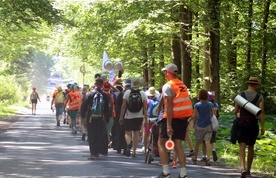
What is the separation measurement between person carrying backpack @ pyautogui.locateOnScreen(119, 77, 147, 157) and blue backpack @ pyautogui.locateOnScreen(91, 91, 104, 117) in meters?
0.48

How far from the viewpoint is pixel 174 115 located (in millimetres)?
9836

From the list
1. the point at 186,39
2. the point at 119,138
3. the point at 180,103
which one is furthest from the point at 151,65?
the point at 180,103

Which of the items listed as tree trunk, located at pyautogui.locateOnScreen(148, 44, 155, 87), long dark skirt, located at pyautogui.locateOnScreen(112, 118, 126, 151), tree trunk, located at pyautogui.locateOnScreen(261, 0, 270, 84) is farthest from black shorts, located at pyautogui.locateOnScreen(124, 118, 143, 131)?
tree trunk, located at pyautogui.locateOnScreen(148, 44, 155, 87)

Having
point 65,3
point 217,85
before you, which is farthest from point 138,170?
point 65,3

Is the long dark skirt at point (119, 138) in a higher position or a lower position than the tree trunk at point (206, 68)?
lower

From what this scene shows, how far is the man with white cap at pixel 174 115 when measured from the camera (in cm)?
974

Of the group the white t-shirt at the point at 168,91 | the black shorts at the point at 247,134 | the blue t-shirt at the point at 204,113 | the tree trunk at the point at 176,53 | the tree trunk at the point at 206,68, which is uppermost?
the tree trunk at the point at 176,53

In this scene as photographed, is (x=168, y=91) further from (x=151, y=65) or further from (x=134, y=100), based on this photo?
(x=151, y=65)

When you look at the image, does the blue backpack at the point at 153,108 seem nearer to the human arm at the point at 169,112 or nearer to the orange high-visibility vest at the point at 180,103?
the orange high-visibility vest at the point at 180,103

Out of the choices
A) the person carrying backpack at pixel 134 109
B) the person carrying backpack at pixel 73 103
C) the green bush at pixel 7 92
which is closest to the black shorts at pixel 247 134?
the person carrying backpack at pixel 134 109

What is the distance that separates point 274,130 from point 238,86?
7.34m

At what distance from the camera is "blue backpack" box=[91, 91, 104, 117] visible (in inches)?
530

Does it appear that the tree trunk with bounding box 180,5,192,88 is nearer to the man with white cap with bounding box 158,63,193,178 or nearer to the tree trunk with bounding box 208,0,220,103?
the tree trunk with bounding box 208,0,220,103

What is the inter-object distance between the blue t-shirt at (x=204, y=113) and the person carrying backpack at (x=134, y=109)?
1.31 m
